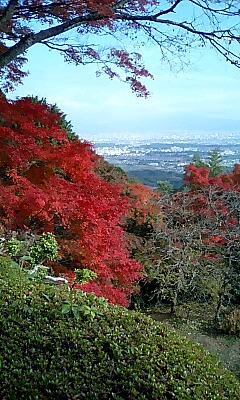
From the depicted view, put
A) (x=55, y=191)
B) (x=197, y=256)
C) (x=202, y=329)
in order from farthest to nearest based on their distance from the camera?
1. (x=197, y=256)
2. (x=202, y=329)
3. (x=55, y=191)

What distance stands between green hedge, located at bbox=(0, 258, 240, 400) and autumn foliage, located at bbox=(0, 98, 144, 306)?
7.54 feet

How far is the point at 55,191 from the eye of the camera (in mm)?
5043

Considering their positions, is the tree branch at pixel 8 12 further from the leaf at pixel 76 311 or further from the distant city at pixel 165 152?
the distant city at pixel 165 152

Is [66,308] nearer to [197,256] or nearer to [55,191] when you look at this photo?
[55,191]

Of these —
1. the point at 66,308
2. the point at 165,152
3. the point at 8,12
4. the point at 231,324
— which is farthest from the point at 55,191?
the point at 165,152

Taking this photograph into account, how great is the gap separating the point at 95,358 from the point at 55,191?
9.71 ft

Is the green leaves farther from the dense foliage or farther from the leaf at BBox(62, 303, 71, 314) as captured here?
the dense foliage

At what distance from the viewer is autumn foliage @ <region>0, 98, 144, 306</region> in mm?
4902

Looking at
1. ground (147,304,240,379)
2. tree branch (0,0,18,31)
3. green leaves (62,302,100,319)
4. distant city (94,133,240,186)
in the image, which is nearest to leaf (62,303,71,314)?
green leaves (62,302,100,319)

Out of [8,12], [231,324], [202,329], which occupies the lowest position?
[202,329]

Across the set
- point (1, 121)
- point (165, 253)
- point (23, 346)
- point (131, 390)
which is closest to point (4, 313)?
point (23, 346)

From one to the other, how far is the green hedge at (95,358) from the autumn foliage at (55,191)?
2.30 meters

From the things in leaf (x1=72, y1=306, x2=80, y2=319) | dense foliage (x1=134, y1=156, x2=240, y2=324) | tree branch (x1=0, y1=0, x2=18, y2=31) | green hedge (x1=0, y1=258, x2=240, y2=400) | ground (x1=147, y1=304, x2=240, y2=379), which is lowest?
ground (x1=147, y1=304, x2=240, y2=379)

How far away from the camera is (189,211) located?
10.1 m
